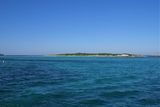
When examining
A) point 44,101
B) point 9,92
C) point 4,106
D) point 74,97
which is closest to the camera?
point 4,106

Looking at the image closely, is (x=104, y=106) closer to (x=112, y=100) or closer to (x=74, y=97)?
(x=112, y=100)

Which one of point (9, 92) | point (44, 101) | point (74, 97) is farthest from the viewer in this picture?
point (9, 92)

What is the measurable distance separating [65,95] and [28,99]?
3.32 meters

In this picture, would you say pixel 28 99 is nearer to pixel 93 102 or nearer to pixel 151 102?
pixel 93 102

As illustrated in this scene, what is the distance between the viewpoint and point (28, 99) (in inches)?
750

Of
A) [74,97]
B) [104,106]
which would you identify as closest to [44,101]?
[74,97]

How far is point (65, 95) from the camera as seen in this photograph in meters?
21.1

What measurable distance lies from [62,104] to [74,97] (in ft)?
8.87

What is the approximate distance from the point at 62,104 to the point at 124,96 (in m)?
5.91

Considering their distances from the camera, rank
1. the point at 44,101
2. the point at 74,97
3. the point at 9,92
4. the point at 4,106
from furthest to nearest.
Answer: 1. the point at 9,92
2. the point at 74,97
3. the point at 44,101
4. the point at 4,106

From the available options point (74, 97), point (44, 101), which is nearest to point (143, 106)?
point (74, 97)

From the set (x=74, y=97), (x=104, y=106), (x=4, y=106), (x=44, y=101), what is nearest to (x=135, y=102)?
(x=104, y=106)

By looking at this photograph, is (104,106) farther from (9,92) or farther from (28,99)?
(9,92)

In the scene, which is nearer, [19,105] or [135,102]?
[19,105]
